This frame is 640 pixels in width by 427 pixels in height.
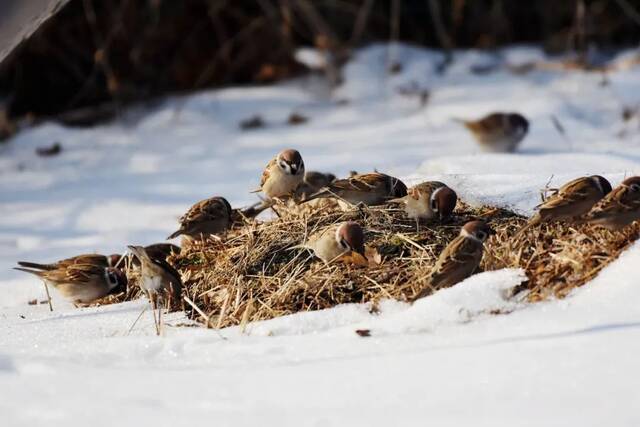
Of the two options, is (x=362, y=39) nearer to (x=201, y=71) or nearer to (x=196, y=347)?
(x=201, y=71)

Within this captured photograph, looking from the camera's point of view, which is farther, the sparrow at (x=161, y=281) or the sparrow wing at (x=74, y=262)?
the sparrow wing at (x=74, y=262)

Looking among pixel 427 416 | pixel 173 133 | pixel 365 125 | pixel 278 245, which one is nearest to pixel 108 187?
pixel 173 133

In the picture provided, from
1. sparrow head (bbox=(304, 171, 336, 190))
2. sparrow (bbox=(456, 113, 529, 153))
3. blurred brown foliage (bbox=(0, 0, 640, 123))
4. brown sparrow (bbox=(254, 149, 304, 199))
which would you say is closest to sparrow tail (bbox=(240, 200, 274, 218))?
brown sparrow (bbox=(254, 149, 304, 199))

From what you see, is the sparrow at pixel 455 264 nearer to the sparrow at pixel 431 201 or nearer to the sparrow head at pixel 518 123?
the sparrow at pixel 431 201

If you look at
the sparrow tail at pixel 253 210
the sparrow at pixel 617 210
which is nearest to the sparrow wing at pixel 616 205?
the sparrow at pixel 617 210

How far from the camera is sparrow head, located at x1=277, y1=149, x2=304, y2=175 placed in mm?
6336

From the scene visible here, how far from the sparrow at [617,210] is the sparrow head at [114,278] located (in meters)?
2.83

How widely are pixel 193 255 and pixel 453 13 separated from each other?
776 centimetres

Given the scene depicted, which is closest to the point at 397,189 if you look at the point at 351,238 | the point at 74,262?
the point at 351,238

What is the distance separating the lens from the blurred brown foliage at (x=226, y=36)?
11734 millimetres

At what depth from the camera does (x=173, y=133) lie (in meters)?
11.3

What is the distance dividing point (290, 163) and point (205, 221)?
0.66 meters

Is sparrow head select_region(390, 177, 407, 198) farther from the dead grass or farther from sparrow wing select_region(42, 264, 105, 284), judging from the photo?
sparrow wing select_region(42, 264, 105, 284)

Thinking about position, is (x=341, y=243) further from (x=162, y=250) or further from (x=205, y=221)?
(x=162, y=250)
